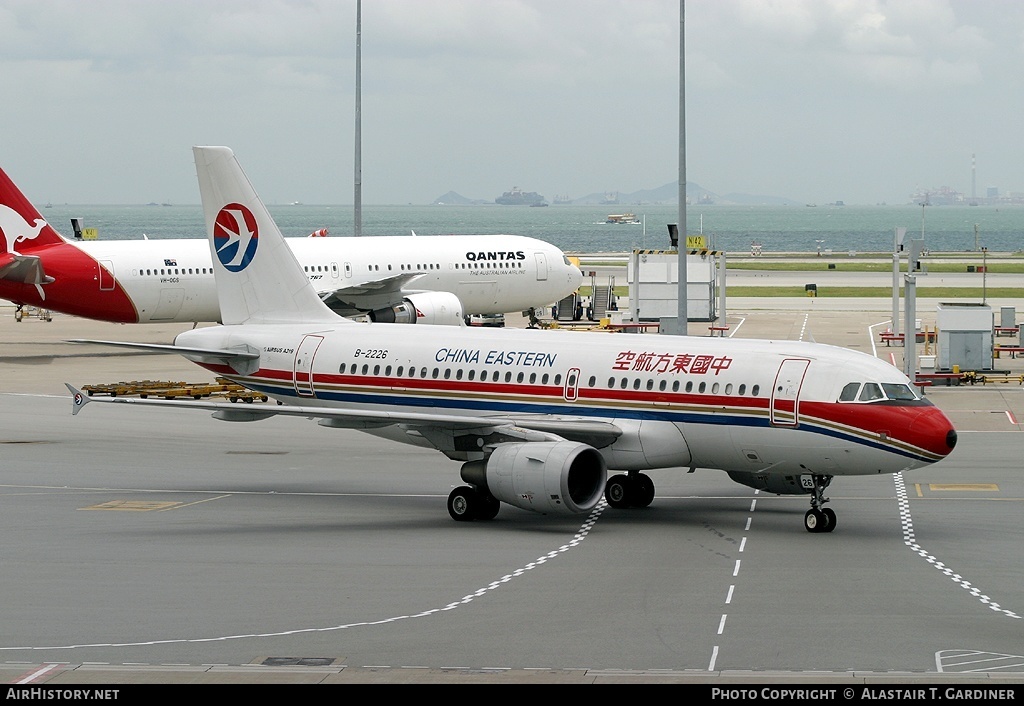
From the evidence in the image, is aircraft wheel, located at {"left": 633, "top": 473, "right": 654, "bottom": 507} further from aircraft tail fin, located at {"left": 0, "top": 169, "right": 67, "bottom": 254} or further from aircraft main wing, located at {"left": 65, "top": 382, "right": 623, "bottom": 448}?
aircraft tail fin, located at {"left": 0, "top": 169, "right": 67, "bottom": 254}

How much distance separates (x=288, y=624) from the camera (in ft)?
73.2

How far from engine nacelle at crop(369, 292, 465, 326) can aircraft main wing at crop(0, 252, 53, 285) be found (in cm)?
1375

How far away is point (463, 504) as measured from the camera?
104ft

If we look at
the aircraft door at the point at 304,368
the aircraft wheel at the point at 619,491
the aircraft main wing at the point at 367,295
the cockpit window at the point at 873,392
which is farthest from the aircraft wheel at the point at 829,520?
the aircraft main wing at the point at 367,295

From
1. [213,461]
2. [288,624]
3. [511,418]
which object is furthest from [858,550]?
[213,461]

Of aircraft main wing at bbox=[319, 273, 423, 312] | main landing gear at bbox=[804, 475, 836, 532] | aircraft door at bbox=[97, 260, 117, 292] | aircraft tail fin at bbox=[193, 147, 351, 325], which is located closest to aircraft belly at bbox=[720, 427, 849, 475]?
main landing gear at bbox=[804, 475, 836, 532]

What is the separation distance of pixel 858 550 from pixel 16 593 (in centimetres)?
1490

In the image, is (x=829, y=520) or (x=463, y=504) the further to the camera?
(x=463, y=504)

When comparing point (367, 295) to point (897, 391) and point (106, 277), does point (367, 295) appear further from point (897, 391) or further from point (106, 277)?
point (897, 391)

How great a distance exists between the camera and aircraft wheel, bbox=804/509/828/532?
98.9 feet

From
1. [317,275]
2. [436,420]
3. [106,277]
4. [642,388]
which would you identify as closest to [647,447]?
[642,388]

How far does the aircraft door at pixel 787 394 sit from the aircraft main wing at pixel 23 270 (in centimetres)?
3843

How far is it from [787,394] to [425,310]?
3486 cm

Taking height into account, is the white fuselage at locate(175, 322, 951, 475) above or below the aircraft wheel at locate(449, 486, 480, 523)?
above
